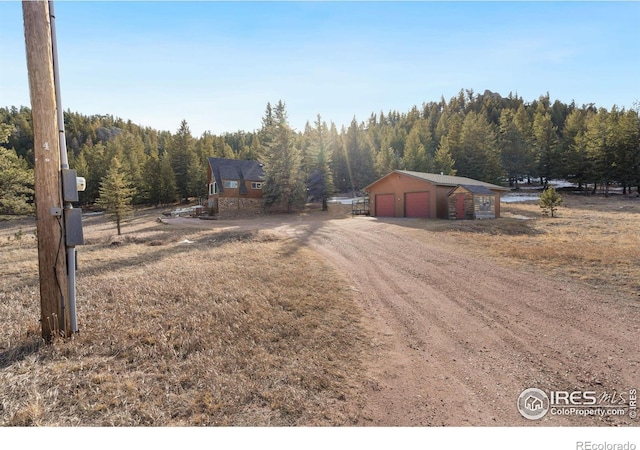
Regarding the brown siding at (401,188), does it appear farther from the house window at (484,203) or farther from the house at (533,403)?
the house at (533,403)

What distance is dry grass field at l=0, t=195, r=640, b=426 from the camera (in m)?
3.45

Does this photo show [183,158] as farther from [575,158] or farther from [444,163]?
[575,158]

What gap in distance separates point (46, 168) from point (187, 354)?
3.54m

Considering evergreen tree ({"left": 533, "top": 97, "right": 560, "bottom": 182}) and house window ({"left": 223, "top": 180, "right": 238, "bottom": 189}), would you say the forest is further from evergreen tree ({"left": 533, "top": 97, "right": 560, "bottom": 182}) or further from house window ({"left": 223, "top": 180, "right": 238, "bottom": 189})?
house window ({"left": 223, "top": 180, "right": 238, "bottom": 189})

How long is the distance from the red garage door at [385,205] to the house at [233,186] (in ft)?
47.7

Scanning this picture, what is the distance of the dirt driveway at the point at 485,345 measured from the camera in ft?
11.7

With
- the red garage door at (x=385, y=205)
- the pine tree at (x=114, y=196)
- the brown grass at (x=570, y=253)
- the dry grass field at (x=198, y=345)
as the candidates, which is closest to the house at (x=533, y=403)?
the dry grass field at (x=198, y=345)

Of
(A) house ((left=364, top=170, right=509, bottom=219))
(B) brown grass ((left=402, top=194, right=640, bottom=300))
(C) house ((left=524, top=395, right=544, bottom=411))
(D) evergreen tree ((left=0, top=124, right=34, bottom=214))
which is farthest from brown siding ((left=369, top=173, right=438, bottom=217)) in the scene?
(D) evergreen tree ((left=0, top=124, right=34, bottom=214))

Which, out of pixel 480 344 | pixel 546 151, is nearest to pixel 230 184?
pixel 480 344

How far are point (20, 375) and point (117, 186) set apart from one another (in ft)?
77.0

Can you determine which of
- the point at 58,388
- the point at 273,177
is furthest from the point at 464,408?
the point at 273,177

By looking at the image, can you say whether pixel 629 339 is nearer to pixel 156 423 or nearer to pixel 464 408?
pixel 464 408

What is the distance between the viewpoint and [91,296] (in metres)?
6.94
